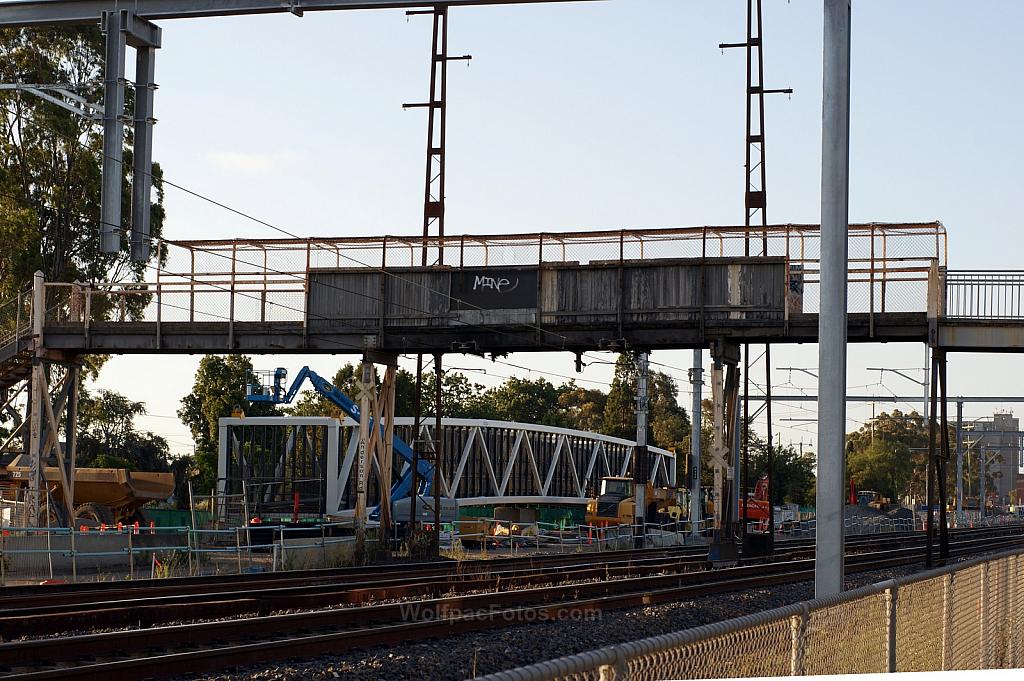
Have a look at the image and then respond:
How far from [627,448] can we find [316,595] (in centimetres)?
8296

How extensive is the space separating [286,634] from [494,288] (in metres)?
20.9

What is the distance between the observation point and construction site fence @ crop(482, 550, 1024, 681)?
636cm

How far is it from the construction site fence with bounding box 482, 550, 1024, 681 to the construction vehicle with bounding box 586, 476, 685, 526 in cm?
3981

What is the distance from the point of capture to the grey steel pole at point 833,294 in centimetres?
1284

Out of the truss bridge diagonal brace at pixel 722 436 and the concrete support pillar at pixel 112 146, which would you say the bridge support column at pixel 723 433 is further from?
the concrete support pillar at pixel 112 146

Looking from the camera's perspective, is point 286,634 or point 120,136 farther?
point 120,136

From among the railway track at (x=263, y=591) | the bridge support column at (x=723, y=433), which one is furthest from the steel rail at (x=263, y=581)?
the bridge support column at (x=723, y=433)

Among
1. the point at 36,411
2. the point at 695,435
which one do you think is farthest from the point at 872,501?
the point at 36,411

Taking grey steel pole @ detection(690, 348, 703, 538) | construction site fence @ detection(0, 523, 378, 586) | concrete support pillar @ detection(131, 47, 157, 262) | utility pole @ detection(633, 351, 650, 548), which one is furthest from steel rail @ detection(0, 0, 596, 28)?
grey steel pole @ detection(690, 348, 703, 538)

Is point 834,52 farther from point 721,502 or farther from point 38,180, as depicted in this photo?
point 38,180

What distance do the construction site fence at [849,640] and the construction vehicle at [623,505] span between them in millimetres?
39812

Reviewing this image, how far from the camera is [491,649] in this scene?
577 inches

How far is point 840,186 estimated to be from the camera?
512 inches

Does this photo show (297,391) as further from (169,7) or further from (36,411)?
(169,7)
